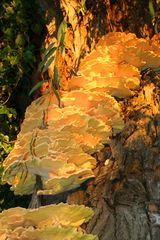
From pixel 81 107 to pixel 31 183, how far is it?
0.40m

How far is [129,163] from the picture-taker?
199 centimetres

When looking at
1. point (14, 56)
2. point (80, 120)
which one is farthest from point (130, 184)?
point (14, 56)

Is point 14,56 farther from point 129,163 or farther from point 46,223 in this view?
point 46,223

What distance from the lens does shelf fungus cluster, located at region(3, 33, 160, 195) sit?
6.07ft

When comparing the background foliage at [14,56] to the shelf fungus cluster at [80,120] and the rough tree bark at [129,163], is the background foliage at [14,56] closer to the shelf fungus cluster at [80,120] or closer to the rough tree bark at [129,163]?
the rough tree bark at [129,163]

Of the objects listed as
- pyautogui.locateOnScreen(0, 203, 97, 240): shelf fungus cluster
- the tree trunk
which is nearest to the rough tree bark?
the tree trunk

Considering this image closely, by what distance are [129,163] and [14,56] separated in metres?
1.61

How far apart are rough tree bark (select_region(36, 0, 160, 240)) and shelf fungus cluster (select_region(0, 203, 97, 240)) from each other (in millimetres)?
209

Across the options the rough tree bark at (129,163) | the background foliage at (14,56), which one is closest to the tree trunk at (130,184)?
the rough tree bark at (129,163)

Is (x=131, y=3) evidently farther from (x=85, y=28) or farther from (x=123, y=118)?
(x=123, y=118)

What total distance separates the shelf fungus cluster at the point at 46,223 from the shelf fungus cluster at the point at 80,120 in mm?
187

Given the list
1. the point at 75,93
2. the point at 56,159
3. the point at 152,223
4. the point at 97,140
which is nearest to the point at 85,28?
the point at 75,93

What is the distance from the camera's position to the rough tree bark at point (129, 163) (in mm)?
1854

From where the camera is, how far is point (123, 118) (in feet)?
7.02
